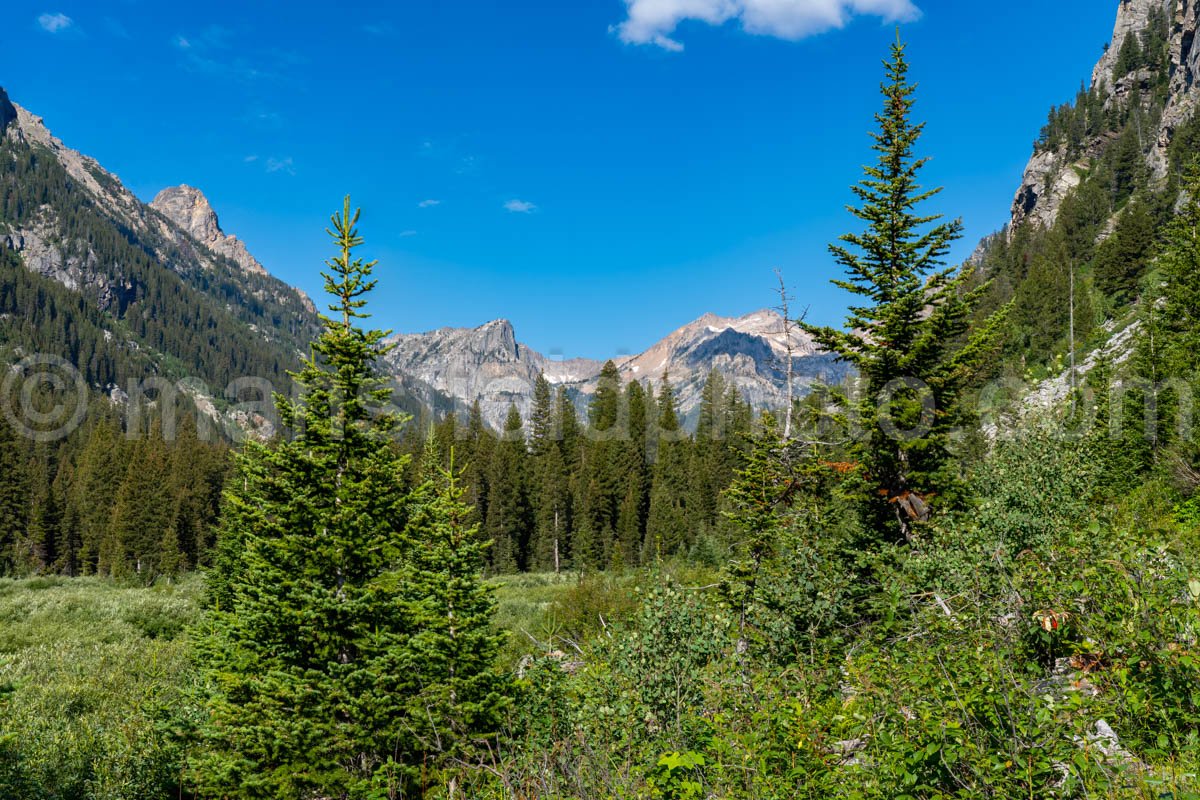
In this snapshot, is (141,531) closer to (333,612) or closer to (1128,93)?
(333,612)

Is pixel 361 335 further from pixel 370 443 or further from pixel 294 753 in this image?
pixel 294 753

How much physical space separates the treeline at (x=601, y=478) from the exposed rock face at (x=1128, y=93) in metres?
62.9

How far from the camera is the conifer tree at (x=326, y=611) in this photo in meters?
11.8

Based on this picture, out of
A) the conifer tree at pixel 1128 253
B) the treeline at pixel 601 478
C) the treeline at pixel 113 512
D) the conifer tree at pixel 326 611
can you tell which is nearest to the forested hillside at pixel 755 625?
the conifer tree at pixel 326 611

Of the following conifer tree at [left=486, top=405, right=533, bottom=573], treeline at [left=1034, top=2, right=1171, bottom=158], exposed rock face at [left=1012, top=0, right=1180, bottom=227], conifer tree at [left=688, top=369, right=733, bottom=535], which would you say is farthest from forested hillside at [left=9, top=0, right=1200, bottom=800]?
treeline at [left=1034, top=2, right=1171, bottom=158]

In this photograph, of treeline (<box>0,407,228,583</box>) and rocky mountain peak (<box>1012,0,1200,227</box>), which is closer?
treeline (<box>0,407,228,583</box>)

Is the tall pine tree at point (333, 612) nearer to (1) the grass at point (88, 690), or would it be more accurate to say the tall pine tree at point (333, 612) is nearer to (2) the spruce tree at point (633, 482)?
(1) the grass at point (88, 690)

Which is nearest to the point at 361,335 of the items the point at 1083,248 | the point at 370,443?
the point at 370,443

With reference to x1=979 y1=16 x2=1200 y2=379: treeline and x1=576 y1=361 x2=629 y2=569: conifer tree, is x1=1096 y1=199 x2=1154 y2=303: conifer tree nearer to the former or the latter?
x1=979 y1=16 x2=1200 y2=379: treeline

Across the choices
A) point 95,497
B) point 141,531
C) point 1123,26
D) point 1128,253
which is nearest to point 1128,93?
point 1123,26

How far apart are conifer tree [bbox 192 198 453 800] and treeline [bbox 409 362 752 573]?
4132 centimetres

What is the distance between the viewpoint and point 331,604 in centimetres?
1227

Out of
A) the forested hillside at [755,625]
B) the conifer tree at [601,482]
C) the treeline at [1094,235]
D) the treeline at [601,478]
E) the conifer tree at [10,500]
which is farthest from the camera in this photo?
the conifer tree at [601,482]

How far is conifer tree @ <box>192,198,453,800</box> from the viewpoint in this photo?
38.6 ft
